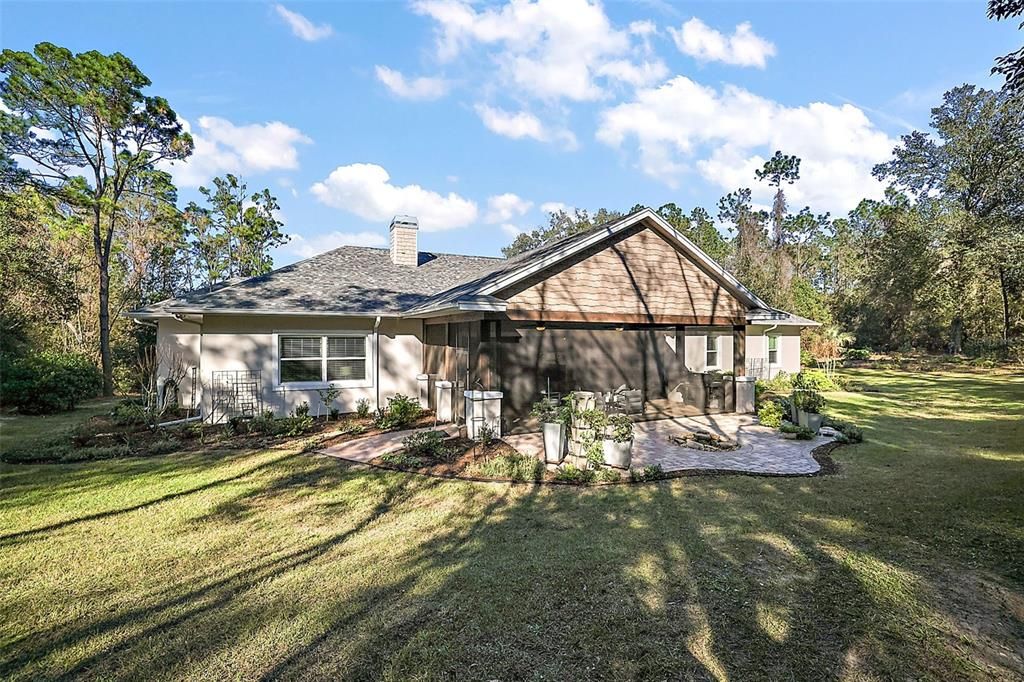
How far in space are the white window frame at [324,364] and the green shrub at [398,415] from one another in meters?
1.40

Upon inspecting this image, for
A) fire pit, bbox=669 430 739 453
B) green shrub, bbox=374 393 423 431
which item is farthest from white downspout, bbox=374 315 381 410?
fire pit, bbox=669 430 739 453

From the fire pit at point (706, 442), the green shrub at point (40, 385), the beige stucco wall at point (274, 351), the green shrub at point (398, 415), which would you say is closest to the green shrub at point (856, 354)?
the fire pit at point (706, 442)

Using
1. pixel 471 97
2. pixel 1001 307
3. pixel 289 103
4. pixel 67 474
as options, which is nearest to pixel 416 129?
pixel 471 97

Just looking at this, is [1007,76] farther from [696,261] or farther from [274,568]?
[274,568]

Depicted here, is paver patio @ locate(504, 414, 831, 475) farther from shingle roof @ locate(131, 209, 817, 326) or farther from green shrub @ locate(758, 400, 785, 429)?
shingle roof @ locate(131, 209, 817, 326)

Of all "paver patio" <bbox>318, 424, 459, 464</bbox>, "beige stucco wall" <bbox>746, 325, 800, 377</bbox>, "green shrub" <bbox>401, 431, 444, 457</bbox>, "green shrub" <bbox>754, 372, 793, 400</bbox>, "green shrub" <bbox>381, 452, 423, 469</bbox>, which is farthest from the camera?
"beige stucco wall" <bbox>746, 325, 800, 377</bbox>

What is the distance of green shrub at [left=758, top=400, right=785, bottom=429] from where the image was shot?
10938 millimetres

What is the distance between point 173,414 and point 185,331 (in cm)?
290

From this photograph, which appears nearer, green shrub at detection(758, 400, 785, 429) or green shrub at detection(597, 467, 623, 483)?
green shrub at detection(597, 467, 623, 483)

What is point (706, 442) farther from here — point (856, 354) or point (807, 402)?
Result: point (856, 354)

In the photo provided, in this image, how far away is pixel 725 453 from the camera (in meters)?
8.65

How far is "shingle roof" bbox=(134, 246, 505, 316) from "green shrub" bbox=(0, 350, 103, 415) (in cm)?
456

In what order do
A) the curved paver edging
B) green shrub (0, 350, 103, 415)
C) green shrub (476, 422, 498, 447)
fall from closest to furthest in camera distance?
the curved paver edging < green shrub (476, 422, 498, 447) < green shrub (0, 350, 103, 415)

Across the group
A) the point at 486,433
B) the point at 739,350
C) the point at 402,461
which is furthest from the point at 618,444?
the point at 739,350
